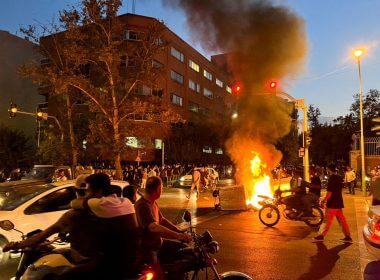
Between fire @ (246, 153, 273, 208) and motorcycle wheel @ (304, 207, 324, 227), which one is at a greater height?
fire @ (246, 153, 273, 208)

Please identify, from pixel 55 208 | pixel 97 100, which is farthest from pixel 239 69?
pixel 55 208

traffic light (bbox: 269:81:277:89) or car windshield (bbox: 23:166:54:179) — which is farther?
car windshield (bbox: 23:166:54:179)

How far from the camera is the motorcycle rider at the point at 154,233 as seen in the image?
404cm

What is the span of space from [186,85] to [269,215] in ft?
144

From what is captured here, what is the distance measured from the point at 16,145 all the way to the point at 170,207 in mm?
28538

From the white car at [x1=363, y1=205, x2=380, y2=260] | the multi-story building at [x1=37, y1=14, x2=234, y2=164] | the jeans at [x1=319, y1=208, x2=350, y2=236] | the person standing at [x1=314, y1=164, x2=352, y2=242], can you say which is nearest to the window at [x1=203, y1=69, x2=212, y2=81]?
the multi-story building at [x1=37, y1=14, x2=234, y2=164]

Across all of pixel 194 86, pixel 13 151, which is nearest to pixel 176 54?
pixel 194 86

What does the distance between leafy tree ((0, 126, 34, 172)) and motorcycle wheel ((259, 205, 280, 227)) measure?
32.6m

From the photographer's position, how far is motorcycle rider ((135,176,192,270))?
4.04 metres

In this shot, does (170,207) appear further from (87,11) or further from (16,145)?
(16,145)

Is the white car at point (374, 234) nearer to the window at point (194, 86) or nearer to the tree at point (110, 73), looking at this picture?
the tree at point (110, 73)

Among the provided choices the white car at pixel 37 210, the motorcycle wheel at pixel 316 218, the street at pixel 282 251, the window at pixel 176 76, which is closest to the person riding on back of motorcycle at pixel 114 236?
the street at pixel 282 251

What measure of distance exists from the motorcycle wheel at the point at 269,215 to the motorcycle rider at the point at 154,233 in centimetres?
789

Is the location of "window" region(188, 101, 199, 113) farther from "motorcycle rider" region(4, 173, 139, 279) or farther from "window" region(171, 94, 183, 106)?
"motorcycle rider" region(4, 173, 139, 279)
